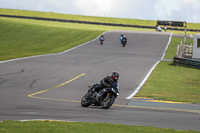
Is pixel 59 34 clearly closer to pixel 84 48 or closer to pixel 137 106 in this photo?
pixel 84 48

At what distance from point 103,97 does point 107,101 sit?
265mm

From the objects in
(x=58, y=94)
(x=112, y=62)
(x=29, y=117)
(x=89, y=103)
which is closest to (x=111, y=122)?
(x=29, y=117)

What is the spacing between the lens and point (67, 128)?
9.98 meters

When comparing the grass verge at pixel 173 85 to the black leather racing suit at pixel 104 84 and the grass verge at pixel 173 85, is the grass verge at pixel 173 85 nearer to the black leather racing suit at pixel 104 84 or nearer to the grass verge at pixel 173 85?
the grass verge at pixel 173 85

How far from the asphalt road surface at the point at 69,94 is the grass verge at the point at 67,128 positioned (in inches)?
36.9

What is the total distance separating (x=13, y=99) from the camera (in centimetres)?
1614

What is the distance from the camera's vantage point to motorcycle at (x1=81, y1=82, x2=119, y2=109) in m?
14.4

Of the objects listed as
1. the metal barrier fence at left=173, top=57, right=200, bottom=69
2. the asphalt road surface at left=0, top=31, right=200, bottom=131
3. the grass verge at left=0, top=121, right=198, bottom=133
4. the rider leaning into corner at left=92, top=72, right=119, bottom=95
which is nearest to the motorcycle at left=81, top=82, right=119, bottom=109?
the rider leaning into corner at left=92, top=72, right=119, bottom=95

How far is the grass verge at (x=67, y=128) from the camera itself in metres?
9.53

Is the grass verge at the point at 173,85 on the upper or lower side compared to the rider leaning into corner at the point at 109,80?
lower

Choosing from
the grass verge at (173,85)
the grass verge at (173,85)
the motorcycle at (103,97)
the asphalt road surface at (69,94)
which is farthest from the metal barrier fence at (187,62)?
the motorcycle at (103,97)

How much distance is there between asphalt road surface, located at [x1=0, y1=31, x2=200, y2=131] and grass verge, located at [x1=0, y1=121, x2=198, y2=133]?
0.94 m

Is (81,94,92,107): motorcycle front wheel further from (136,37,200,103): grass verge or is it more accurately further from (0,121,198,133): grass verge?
(136,37,200,103): grass verge

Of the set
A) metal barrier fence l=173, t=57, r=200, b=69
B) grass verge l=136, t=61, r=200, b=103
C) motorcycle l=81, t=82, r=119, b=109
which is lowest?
grass verge l=136, t=61, r=200, b=103
